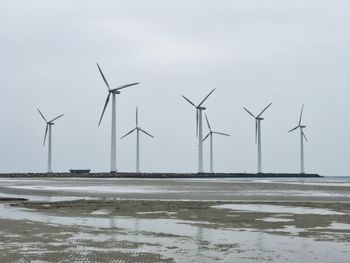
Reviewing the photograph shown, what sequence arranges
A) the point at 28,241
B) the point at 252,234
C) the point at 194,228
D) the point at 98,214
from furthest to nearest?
the point at 98,214 < the point at 194,228 < the point at 252,234 < the point at 28,241

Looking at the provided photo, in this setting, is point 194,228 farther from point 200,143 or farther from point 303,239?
point 200,143

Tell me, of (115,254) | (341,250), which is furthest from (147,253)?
(341,250)

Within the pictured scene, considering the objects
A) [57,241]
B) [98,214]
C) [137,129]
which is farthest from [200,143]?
[57,241]

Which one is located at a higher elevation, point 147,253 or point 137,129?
point 137,129

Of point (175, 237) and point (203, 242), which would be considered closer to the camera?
point (203, 242)

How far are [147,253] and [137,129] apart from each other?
501ft

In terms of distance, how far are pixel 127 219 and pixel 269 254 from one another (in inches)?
410

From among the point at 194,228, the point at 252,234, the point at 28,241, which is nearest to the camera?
the point at 28,241

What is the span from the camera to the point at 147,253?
559 inches

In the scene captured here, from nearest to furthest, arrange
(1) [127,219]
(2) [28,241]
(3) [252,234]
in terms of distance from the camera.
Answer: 1. (2) [28,241]
2. (3) [252,234]
3. (1) [127,219]

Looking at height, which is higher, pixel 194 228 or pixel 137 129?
pixel 137 129

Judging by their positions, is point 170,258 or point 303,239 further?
point 303,239

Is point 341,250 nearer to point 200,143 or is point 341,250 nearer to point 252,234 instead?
point 252,234

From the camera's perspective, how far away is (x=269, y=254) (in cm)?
1425
